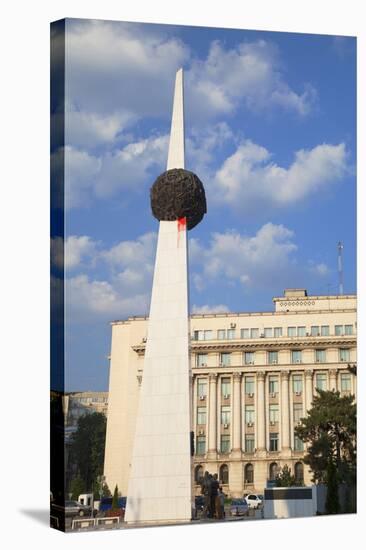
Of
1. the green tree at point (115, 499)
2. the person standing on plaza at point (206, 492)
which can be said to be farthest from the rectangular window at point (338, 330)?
the green tree at point (115, 499)

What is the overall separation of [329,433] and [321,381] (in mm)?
1084

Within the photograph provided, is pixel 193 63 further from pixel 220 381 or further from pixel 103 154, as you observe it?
pixel 220 381

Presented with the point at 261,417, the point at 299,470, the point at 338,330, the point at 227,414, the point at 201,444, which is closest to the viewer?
the point at 299,470

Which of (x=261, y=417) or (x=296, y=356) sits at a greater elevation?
(x=296, y=356)

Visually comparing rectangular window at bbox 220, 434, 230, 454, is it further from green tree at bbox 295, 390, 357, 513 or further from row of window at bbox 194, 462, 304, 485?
green tree at bbox 295, 390, 357, 513

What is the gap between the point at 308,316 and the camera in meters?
21.5

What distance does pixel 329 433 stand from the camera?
785 inches

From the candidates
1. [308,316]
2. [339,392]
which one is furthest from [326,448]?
[308,316]

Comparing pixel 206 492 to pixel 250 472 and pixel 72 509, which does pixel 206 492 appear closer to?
pixel 250 472

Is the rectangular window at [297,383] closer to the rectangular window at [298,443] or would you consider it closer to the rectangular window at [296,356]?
the rectangular window at [296,356]

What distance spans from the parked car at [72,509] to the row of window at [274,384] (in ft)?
17.3

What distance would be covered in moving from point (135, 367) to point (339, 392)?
11.1 ft

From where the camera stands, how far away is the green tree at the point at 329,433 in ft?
63.3

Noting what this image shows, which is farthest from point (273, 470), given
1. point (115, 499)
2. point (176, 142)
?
point (176, 142)
